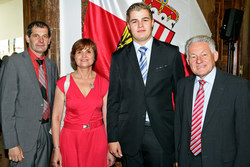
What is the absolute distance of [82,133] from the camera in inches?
75.0

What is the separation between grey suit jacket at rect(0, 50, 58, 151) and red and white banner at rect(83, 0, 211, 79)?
0.94 m

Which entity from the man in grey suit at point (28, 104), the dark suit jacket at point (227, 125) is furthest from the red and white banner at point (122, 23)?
the dark suit jacket at point (227, 125)

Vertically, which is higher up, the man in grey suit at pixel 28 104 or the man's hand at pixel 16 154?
the man in grey suit at pixel 28 104

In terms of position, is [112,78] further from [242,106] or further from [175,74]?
[242,106]

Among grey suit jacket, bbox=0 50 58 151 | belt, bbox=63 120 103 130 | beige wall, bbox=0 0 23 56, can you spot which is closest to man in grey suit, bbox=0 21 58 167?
grey suit jacket, bbox=0 50 58 151

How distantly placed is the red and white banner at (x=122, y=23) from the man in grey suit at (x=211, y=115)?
3.69ft

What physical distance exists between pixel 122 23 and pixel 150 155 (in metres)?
1.66

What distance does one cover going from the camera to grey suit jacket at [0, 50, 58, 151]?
1793 millimetres

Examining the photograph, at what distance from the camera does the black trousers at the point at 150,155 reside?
1.69 meters

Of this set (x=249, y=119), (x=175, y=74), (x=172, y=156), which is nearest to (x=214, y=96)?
(x=249, y=119)

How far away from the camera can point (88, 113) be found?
1.93 meters

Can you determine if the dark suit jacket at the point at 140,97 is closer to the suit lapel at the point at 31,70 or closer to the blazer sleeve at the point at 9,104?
the suit lapel at the point at 31,70

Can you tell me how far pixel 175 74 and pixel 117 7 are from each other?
1.35 metres

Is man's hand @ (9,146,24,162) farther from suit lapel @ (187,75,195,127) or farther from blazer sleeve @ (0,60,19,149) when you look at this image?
suit lapel @ (187,75,195,127)
